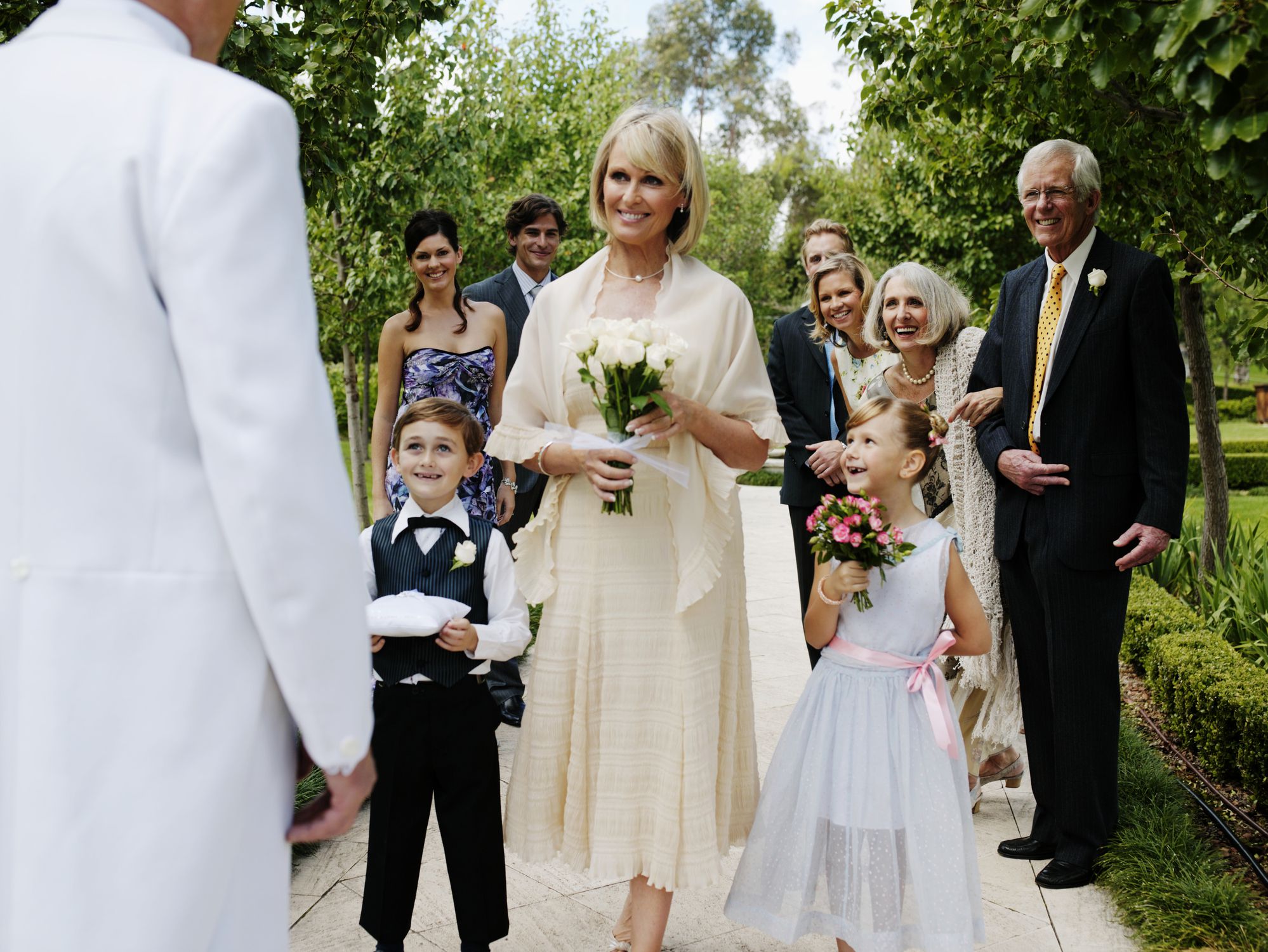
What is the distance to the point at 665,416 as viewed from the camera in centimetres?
311

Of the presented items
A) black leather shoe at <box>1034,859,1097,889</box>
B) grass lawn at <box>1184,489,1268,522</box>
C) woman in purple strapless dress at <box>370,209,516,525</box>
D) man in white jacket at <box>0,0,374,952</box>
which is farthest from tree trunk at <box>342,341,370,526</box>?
grass lawn at <box>1184,489,1268,522</box>

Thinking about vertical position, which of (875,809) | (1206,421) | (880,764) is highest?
(1206,421)

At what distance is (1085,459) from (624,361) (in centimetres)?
191

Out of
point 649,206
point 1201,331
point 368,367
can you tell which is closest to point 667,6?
point 368,367

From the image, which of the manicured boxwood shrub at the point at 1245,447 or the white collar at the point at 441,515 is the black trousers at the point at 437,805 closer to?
the white collar at the point at 441,515

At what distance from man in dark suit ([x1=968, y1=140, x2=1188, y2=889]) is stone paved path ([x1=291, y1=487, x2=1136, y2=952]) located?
0.18 meters

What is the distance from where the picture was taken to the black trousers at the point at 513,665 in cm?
584

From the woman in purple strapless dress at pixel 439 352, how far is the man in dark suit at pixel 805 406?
1.36 m

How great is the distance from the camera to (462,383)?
5266 millimetres

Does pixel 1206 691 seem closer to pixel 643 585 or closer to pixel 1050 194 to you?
pixel 1050 194

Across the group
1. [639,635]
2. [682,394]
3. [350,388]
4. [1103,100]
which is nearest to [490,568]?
[639,635]

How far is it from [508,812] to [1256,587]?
517 centimetres

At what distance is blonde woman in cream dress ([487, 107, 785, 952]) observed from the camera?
321 centimetres

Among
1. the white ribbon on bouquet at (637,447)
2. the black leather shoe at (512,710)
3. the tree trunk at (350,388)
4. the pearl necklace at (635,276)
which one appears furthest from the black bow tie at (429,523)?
the tree trunk at (350,388)
